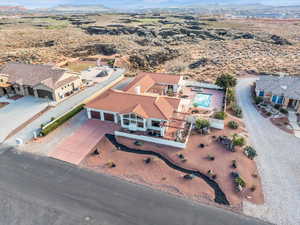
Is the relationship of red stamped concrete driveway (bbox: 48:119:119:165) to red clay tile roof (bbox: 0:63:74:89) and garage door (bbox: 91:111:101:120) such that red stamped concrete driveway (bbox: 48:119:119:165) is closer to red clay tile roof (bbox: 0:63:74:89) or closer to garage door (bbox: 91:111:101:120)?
garage door (bbox: 91:111:101:120)

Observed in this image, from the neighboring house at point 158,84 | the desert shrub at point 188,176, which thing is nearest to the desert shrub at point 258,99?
the neighboring house at point 158,84

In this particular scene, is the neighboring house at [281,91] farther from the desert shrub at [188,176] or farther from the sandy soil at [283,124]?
the desert shrub at [188,176]

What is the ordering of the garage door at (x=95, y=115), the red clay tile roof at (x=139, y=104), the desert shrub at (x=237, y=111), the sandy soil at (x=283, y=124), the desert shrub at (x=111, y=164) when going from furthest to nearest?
1. the desert shrub at (x=237, y=111)
2. the garage door at (x=95, y=115)
3. the sandy soil at (x=283, y=124)
4. the red clay tile roof at (x=139, y=104)
5. the desert shrub at (x=111, y=164)

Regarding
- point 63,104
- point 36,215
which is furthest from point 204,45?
point 36,215

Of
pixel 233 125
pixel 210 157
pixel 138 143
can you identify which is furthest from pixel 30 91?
pixel 233 125

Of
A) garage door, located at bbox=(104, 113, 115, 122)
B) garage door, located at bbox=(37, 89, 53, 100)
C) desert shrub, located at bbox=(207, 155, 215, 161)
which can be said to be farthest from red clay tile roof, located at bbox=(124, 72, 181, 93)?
desert shrub, located at bbox=(207, 155, 215, 161)
